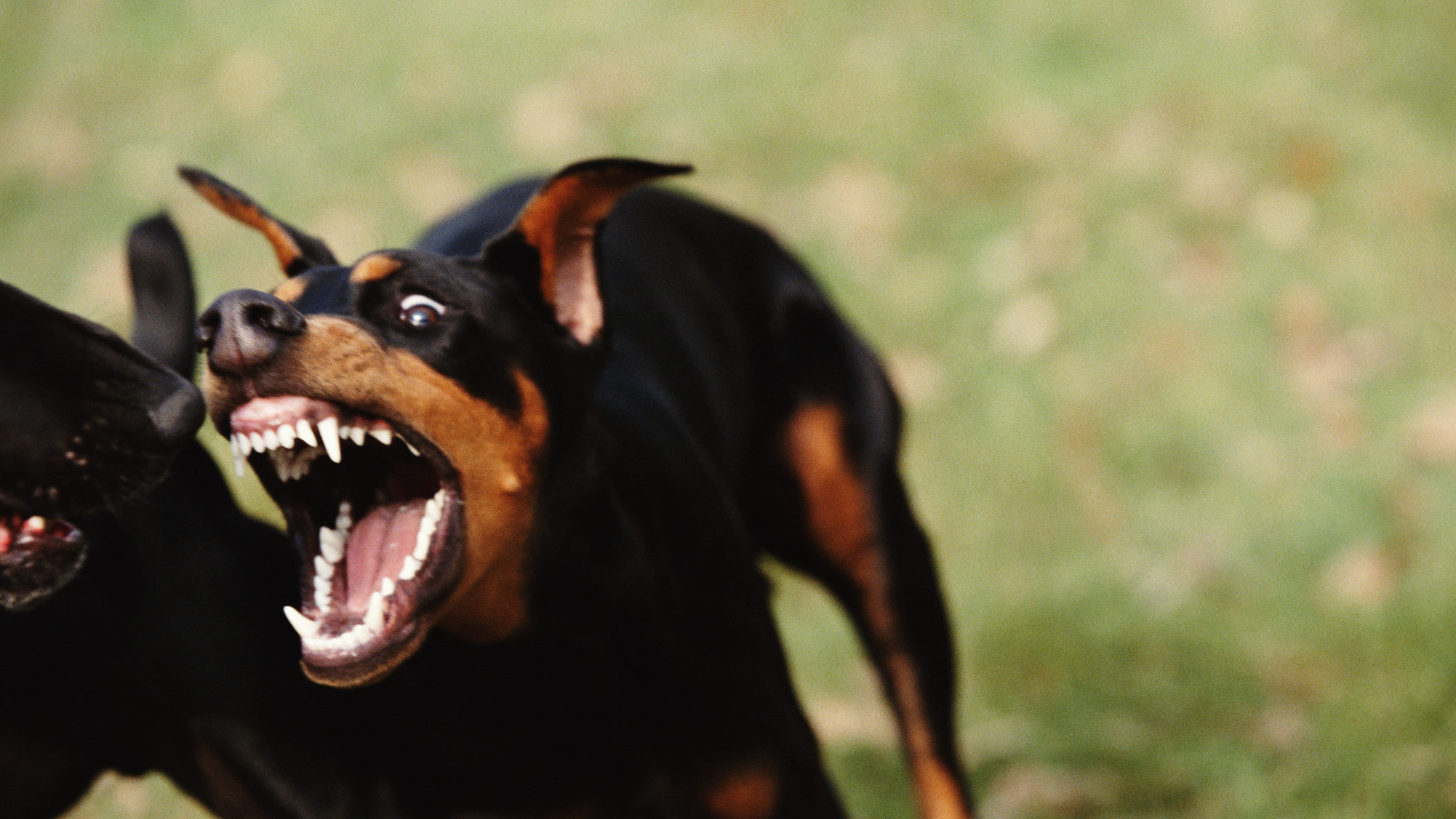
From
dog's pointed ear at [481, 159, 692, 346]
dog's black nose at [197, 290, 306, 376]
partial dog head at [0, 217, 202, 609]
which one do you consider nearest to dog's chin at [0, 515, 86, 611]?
partial dog head at [0, 217, 202, 609]

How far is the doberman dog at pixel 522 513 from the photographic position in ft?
8.71

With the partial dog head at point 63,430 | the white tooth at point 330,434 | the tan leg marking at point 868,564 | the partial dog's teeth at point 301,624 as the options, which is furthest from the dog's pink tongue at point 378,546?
the tan leg marking at point 868,564

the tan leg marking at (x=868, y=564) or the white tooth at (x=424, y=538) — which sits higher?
the white tooth at (x=424, y=538)

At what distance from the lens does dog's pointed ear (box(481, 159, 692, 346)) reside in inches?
113

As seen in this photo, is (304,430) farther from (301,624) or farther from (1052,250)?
(1052,250)

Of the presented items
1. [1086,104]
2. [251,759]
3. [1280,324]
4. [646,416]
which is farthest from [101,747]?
[1086,104]

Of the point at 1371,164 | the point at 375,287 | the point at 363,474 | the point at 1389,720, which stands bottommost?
the point at 1389,720

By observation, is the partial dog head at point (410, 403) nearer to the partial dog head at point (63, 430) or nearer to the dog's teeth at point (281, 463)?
the dog's teeth at point (281, 463)

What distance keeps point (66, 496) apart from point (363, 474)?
1.77 feet

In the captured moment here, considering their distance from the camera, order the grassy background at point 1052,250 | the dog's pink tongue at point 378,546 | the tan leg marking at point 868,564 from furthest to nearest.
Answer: the grassy background at point 1052,250 → the tan leg marking at point 868,564 → the dog's pink tongue at point 378,546

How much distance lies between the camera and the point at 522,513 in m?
2.85

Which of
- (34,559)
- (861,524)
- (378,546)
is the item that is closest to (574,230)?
(378,546)

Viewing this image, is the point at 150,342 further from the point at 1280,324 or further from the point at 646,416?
the point at 1280,324

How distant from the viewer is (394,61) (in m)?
8.09
